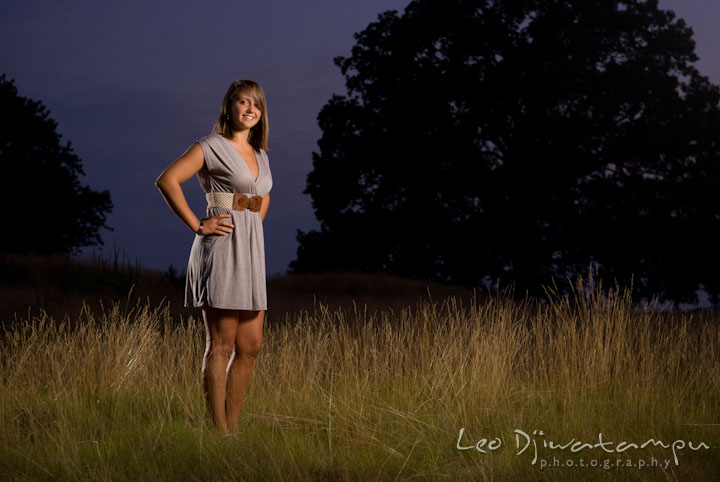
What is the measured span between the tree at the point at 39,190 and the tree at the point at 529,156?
371 inches

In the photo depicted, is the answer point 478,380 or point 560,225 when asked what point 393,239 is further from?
point 478,380

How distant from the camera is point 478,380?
5.88 meters

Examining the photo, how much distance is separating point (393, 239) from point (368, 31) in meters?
5.42

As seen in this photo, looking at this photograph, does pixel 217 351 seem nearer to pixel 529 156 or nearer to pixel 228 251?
pixel 228 251

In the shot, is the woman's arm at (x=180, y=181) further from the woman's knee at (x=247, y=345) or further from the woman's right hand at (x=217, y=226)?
the woman's knee at (x=247, y=345)

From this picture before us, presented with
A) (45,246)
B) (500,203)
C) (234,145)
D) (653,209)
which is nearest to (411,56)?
(500,203)

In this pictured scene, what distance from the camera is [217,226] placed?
433cm

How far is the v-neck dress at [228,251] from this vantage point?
14.1 ft

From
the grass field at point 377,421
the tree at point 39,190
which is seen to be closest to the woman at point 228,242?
the grass field at point 377,421

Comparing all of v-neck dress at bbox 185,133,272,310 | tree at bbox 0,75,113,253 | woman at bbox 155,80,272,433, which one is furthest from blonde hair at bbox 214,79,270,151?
tree at bbox 0,75,113,253

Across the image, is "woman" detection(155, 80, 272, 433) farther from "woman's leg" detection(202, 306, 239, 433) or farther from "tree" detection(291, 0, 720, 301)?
"tree" detection(291, 0, 720, 301)

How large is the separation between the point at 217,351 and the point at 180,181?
102cm

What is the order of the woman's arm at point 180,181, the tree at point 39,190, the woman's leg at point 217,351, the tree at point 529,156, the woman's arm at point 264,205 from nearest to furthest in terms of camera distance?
1. the woman's arm at point 180,181
2. the woman's leg at point 217,351
3. the woman's arm at point 264,205
4. the tree at point 529,156
5. the tree at point 39,190

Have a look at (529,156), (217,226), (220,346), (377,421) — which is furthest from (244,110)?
(529,156)
